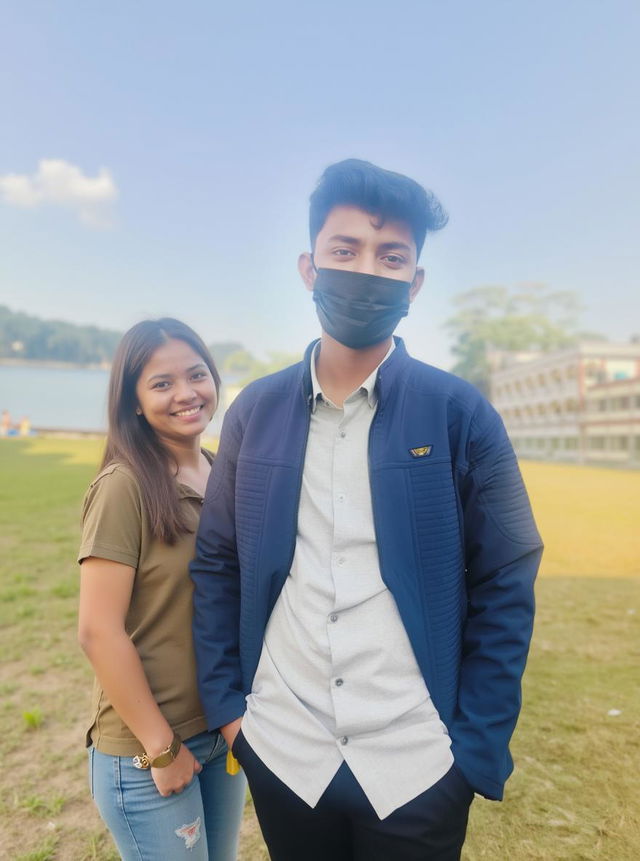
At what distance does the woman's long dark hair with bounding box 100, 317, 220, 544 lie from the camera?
1.74 meters

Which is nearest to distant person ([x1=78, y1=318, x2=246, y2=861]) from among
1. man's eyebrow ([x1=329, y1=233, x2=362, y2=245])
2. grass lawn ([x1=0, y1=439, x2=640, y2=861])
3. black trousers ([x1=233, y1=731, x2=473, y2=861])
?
black trousers ([x1=233, y1=731, x2=473, y2=861])

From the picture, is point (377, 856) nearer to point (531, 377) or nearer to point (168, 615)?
point (168, 615)

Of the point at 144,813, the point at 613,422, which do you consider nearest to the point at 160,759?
the point at 144,813

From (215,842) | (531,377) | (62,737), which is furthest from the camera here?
(531,377)

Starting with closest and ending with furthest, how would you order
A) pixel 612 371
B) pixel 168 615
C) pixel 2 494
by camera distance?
1. pixel 168 615
2. pixel 2 494
3. pixel 612 371

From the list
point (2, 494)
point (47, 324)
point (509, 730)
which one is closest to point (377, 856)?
point (509, 730)

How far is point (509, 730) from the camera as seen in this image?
4.86 ft

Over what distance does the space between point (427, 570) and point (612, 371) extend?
45.9 meters

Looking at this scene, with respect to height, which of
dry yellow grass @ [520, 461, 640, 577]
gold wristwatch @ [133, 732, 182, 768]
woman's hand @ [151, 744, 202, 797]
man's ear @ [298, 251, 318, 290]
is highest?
man's ear @ [298, 251, 318, 290]

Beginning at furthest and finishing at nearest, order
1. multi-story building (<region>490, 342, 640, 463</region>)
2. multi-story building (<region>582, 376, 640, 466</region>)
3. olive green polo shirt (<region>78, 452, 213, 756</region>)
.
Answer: multi-story building (<region>490, 342, 640, 463</region>) → multi-story building (<region>582, 376, 640, 466</region>) → olive green polo shirt (<region>78, 452, 213, 756</region>)

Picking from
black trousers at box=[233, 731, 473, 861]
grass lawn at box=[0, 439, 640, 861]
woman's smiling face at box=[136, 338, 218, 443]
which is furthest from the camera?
grass lawn at box=[0, 439, 640, 861]

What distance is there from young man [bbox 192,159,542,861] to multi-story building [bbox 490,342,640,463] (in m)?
33.8

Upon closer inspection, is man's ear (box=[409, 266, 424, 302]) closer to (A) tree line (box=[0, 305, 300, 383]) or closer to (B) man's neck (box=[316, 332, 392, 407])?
(B) man's neck (box=[316, 332, 392, 407])

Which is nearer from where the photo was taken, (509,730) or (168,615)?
(509,730)
